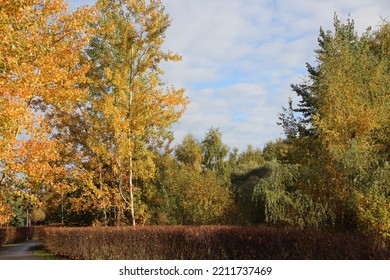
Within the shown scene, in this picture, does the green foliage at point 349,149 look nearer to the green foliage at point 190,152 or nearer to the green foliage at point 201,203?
the green foliage at point 201,203

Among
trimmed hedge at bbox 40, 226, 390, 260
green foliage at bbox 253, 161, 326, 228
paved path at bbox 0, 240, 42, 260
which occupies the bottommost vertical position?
paved path at bbox 0, 240, 42, 260

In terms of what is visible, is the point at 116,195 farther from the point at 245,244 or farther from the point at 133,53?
the point at 245,244

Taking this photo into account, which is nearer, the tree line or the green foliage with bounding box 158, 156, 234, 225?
the tree line

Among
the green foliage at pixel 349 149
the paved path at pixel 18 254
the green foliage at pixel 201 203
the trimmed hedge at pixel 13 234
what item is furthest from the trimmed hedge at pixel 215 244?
the trimmed hedge at pixel 13 234

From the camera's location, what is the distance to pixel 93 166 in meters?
21.3

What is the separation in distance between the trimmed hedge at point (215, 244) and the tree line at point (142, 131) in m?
1.86

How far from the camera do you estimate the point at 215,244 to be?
1183 cm

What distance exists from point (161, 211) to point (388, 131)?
47.6 feet

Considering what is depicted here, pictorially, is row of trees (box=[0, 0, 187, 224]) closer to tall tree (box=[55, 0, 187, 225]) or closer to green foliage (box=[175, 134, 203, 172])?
tall tree (box=[55, 0, 187, 225])

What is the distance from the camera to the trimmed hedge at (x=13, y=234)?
38372 mm

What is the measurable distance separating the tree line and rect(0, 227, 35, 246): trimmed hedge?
1398 cm

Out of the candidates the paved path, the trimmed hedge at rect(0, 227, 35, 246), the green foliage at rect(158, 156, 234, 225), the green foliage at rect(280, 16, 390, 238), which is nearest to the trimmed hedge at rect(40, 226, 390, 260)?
the green foliage at rect(280, 16, 390, 238)

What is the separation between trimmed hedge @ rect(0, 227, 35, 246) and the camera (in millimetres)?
38372

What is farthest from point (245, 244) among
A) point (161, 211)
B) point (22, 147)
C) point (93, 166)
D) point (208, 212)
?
point (161, 211)
